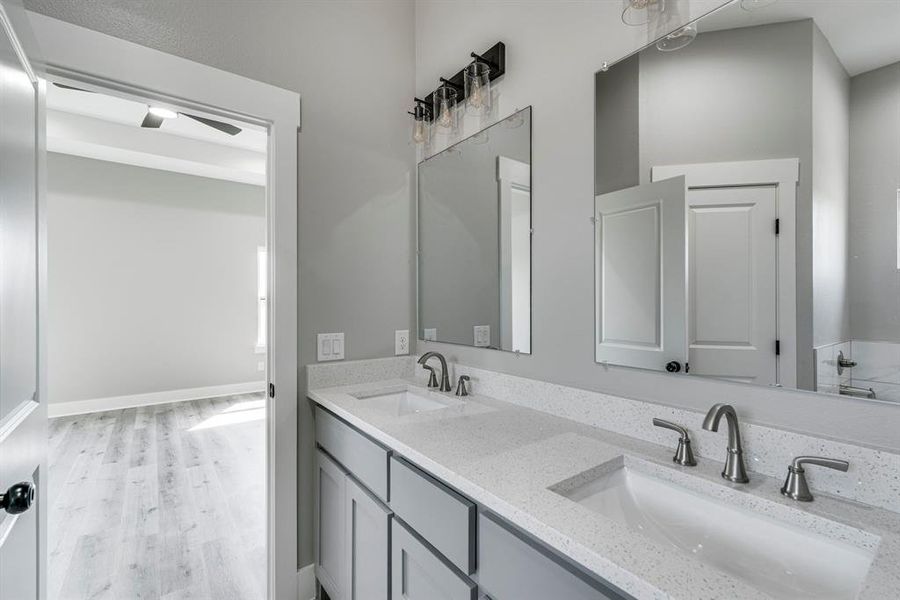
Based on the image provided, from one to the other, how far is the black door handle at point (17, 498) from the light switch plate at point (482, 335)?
1.34 meters

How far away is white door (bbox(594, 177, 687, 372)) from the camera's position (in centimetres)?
109

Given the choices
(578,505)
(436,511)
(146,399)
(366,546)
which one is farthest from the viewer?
(146,399)

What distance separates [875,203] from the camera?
2.66 ft

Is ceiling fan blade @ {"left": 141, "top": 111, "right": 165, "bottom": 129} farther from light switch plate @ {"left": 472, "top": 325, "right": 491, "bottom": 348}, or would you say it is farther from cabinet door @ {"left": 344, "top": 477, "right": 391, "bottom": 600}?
cabinet door @ {"left": 344, "top": 477, "right": 391, "bottom": 600}

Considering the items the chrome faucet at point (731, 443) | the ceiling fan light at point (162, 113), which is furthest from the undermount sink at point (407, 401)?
the ceiling fan light at point (162, 113)

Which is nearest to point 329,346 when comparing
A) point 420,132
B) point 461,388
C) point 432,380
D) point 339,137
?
point 432,380

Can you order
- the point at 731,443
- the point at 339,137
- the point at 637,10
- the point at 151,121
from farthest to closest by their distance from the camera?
the point at 151,121, the point at 339,137, the point at 637,10, the point at 731,443

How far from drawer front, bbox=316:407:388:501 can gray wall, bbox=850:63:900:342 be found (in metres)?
1.19

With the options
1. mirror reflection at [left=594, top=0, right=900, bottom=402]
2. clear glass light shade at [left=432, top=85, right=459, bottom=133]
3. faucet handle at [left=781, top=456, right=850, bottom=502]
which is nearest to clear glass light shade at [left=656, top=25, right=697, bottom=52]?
mirror reflection at [left=594, top=0, right=900, bottom=402]

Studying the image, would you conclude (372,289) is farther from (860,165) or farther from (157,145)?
(157,145)

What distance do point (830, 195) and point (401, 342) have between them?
1.61 meters

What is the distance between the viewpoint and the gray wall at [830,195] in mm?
844

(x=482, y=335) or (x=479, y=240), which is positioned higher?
(x=479, y=240)

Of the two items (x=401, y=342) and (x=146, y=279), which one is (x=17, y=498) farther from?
(x=146, y=279)
